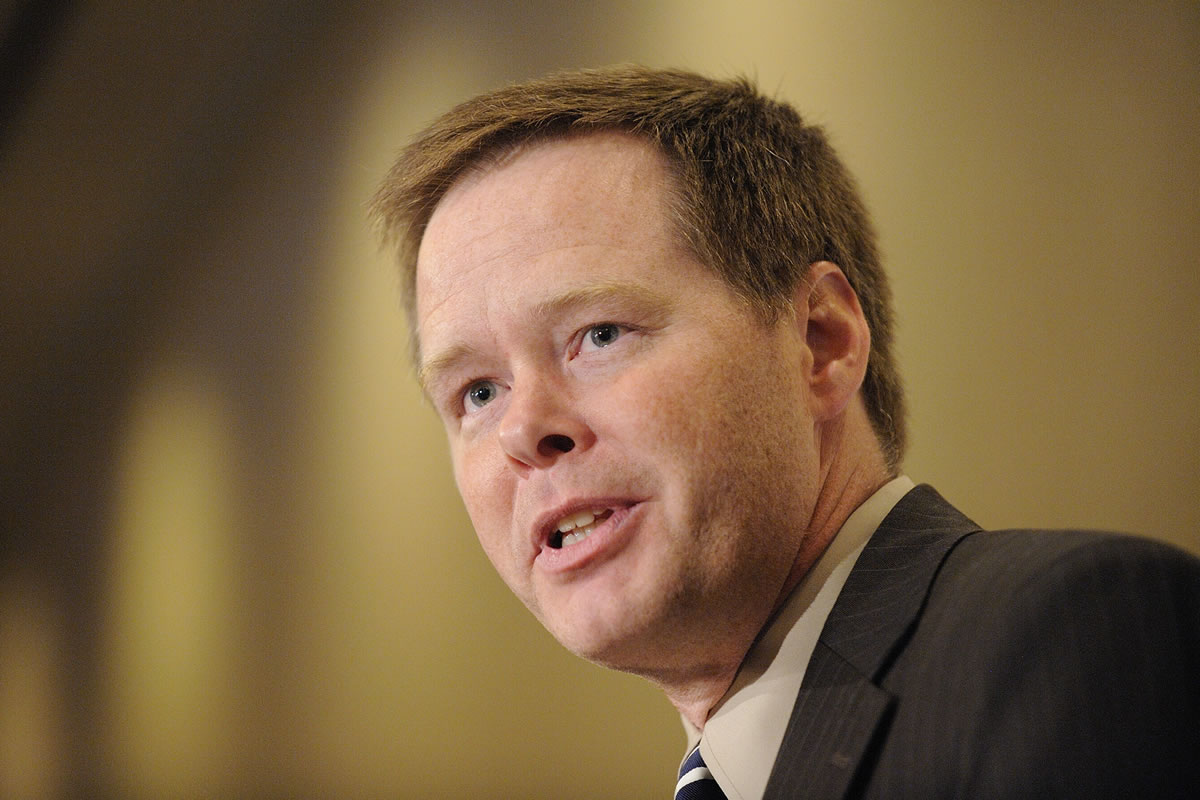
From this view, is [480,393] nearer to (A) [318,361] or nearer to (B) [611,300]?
(B) [611,300]

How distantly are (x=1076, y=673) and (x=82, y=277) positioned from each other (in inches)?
71.7

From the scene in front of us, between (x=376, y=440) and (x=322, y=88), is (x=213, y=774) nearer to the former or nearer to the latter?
(x=376, y=440)

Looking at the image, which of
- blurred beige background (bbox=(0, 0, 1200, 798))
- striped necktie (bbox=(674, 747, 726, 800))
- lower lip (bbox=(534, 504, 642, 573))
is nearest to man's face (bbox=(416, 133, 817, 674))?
lower lip (bbox=(534, 504, 642, 573))

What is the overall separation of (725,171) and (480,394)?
0.39m

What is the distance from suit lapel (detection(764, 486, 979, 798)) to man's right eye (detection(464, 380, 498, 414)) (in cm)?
45

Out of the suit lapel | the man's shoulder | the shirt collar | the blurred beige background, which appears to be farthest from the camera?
the blurred beige background

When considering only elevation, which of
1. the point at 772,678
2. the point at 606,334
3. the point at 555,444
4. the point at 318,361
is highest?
the point at 318,361

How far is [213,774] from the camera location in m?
1.69

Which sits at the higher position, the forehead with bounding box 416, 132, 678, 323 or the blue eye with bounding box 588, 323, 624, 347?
the forehead with bounding box 416, 132, 678, 323

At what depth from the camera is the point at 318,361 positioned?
5.63ft

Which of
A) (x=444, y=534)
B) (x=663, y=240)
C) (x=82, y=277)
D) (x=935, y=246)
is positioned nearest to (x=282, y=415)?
(x=444, y=534)

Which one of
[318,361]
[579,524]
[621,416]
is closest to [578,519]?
[579,524]

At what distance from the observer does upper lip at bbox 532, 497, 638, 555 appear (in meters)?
0.90

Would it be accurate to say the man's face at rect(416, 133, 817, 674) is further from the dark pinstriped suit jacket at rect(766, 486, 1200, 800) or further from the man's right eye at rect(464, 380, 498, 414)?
the dark pinstriped suit jacket at rect(766, 486, 1200, 800)
